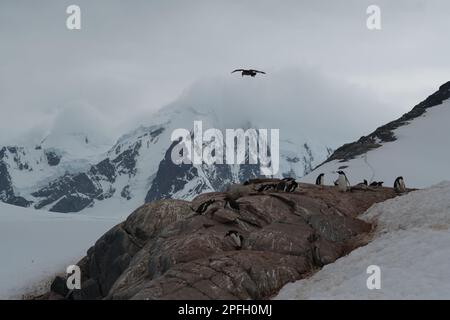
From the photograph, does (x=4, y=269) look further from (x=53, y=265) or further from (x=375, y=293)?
(x=375, y=293)

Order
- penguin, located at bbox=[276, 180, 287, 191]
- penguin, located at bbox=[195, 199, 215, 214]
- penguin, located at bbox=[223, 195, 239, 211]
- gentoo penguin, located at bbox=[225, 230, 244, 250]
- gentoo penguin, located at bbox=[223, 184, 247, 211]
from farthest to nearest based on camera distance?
1. penguin, located at bbox=[276, 180, 287, 191]
2. penguin, located at bbox=[195, 199, 215, 214]
3. gentoo penguin, located at bbox=[223, 184, 247, 211]
4. penguin, located at bbox=[223, 195, 239, 211]
5. gentoo penguin, located at bbox=[225, 230, 244, 250]

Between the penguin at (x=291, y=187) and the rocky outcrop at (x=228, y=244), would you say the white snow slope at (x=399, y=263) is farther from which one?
the penguin at (x=291, y=187)

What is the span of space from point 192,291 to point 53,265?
27.1 metres

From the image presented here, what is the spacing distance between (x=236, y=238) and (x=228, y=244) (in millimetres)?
467

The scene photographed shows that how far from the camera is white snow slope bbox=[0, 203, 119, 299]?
4468 centimetres

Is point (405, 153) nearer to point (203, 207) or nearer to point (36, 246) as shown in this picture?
point (36, 246)

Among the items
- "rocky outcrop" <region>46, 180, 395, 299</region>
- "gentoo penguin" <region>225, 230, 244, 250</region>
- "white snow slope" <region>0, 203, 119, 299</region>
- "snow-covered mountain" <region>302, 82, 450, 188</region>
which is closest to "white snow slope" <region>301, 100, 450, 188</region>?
"snow-covered mountain" <region>302, 82, 450, 188</region>

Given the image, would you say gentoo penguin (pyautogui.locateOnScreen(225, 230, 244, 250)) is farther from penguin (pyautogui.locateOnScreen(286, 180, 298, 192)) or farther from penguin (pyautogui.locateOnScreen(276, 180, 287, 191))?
penguin (pyautogui.locateOnScreen(276, 180, 287, 191))

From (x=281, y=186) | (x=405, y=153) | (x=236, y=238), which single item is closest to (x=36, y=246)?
(x=281, y=186)

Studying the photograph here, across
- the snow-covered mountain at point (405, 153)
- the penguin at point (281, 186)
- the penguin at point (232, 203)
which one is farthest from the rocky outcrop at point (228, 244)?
the snow-covered mountain at point (405, 153)

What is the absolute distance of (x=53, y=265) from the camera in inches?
1857

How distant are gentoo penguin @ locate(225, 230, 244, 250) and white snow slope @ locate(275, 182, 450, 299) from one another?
4.04 meters

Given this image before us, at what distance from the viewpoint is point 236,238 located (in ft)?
92.3
